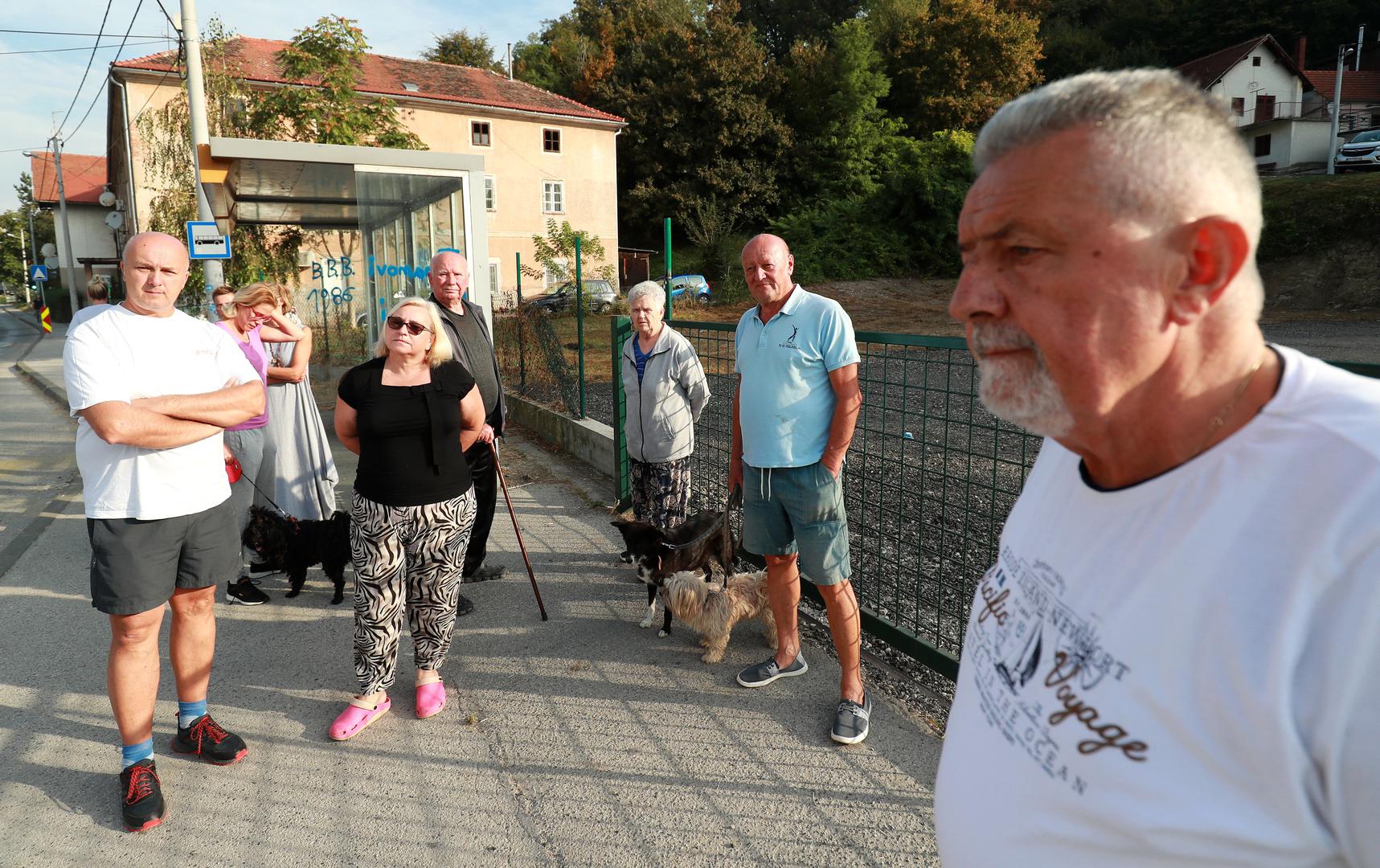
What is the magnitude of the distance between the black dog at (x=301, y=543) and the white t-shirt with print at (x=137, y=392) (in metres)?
1.85

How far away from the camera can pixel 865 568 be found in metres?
4.93

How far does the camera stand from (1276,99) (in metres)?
42.7

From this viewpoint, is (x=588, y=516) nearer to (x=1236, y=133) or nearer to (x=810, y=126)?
(x=1236, y=133)

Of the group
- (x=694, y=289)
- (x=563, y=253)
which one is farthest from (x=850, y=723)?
(x=563, y=253)

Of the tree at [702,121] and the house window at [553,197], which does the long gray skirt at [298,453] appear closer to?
the house window at [553,197]

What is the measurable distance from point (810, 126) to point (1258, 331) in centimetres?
4200

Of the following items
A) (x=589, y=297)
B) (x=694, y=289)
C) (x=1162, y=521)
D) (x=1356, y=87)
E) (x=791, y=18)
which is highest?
(x=791, y=18)

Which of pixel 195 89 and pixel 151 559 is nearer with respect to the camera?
pixel 151 559

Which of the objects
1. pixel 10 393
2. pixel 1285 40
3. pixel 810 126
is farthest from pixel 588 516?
pixel 1285 40

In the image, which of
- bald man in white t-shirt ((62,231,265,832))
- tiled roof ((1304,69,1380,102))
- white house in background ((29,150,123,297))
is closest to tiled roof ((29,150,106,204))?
white house in background ((29,150,123,297))

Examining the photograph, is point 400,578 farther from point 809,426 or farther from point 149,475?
point 809,426

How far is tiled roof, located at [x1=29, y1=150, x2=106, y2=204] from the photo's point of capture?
1969 inches

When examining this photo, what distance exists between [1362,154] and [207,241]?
1499 inches

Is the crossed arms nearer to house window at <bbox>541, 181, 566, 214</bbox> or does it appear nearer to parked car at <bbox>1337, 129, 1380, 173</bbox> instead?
house window at <bbox>541, 181, 566, 214</bbox>
